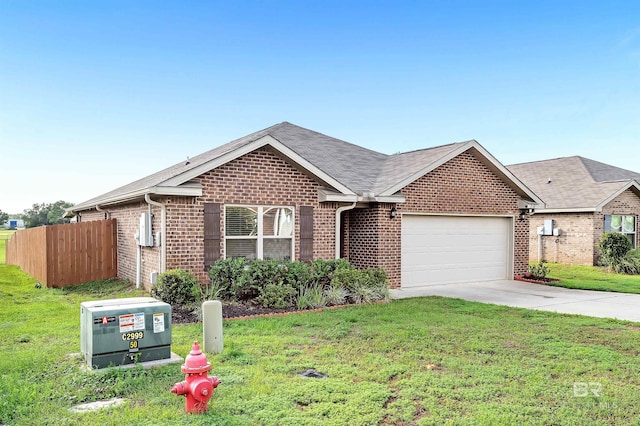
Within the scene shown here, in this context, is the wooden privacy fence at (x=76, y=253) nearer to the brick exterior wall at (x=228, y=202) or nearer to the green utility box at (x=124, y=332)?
the brick exterior wall at (x=228, y=202)

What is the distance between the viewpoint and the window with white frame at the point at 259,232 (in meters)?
11.6

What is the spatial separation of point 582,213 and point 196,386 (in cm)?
2071

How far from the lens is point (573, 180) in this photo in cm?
2339

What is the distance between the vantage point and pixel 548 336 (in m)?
7.70

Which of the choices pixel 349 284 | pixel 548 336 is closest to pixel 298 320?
pixel 349 284

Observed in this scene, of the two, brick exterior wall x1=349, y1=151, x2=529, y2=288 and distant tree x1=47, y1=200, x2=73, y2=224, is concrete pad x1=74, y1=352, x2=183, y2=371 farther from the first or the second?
distant tree x1=47, y1=200, x2=73, y2=224

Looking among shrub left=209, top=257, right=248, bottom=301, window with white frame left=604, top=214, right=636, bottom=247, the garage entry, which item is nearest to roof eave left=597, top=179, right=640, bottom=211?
window with white frame left=604, top=214, right=636, bottom=247

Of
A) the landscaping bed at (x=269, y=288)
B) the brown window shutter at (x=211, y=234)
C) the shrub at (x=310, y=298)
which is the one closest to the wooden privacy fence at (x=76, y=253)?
the landscaping bed at (x=269, y=288)

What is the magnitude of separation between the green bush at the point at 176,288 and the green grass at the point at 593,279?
36.6ft

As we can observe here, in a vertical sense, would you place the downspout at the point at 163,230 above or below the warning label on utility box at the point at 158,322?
above

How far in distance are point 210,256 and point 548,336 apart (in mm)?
7165

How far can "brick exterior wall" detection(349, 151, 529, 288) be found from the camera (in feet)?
44.4

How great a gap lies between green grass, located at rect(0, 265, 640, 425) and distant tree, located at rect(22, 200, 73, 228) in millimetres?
70092

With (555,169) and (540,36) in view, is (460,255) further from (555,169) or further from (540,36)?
(555,169)
